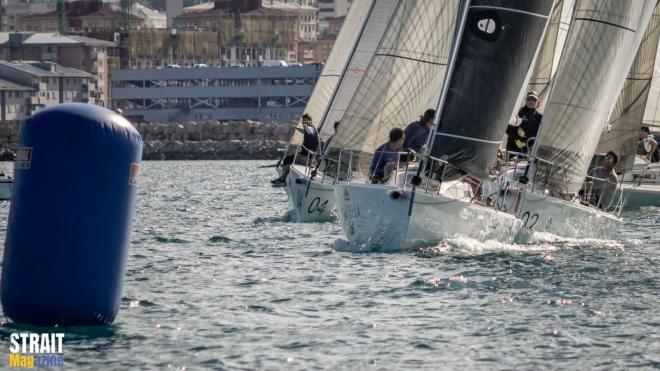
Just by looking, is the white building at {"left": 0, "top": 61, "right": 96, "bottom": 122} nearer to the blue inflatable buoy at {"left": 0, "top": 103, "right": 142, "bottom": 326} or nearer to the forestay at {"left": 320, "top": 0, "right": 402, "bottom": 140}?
the forestay at {"left": 320, "top": 0, "right": 402, "bottom": 140}

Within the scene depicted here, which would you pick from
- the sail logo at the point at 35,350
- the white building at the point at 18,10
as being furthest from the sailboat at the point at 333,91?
the white building at the point at 18,10

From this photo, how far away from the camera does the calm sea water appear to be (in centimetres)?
1113

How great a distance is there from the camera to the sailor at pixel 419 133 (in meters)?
19.5

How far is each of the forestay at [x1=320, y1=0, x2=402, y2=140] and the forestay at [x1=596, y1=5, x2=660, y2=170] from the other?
178 inches

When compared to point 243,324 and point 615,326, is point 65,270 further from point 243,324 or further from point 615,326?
point 615,326

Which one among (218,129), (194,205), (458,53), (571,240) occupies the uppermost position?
(458,53)

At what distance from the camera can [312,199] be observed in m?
23.9

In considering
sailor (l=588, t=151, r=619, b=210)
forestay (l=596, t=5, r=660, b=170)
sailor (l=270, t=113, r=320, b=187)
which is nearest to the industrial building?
sailor (l=270, t=113, r=320, b=187)

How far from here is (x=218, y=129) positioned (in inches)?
4530

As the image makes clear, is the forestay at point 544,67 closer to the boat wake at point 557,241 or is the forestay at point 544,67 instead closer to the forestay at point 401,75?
the forestay at point 401,75

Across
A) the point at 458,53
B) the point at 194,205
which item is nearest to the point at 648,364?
the point at 458,53

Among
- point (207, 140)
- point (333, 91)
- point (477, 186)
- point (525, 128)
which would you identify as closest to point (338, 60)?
point (333, 91)

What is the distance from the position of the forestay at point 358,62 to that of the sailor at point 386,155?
6.83 m

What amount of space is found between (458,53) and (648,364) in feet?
23.9
